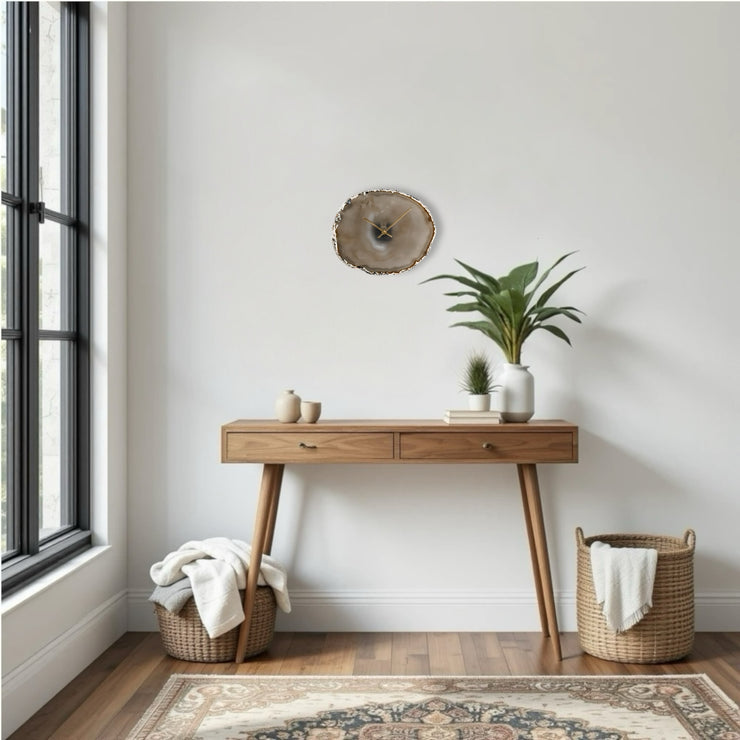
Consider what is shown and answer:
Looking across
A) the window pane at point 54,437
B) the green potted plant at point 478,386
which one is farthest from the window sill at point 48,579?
the green potted plant at point 478,386

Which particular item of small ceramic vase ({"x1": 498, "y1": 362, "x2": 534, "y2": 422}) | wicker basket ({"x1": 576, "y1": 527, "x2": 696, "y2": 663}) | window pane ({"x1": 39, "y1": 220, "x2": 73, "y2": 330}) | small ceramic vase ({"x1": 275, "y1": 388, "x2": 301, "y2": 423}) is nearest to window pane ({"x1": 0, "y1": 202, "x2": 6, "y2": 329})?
window pane ({"x1": 39, "y1": 220, "x2": 73, "y2": 330})

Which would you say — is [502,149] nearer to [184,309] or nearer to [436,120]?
[436,120]

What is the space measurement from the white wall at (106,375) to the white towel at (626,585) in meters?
1.78

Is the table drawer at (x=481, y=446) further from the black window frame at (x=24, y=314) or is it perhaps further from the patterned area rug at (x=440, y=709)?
the black window frame at (x=24, y=314)

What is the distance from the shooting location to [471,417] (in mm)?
3295

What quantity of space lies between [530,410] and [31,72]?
2.03 metres

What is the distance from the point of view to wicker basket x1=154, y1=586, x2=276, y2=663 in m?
3.17

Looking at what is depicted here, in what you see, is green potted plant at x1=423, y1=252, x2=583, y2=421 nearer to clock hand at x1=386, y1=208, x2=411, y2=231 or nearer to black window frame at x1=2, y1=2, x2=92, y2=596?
clock hand at x1=386, y1=208, x2=411, y2=231

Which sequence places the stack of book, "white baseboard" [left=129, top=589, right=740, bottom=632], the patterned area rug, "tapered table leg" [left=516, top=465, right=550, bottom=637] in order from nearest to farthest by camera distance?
the patterned area rug, the stack of book, "tapered table leg" [left=516, top=465, right=550, bottom=637], "white baseboard" [left=129, top=589, right=740, bottom=632]

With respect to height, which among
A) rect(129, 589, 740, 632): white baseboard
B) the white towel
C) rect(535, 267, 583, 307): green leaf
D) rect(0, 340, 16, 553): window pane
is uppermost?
rect(535, 267, 583, 307): green leaf

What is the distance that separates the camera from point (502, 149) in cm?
360

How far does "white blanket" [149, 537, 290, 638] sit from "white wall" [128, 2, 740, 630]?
29 centimetres

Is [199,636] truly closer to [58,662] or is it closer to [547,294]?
[58,662]

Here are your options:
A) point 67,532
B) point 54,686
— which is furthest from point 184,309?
point 54,686
